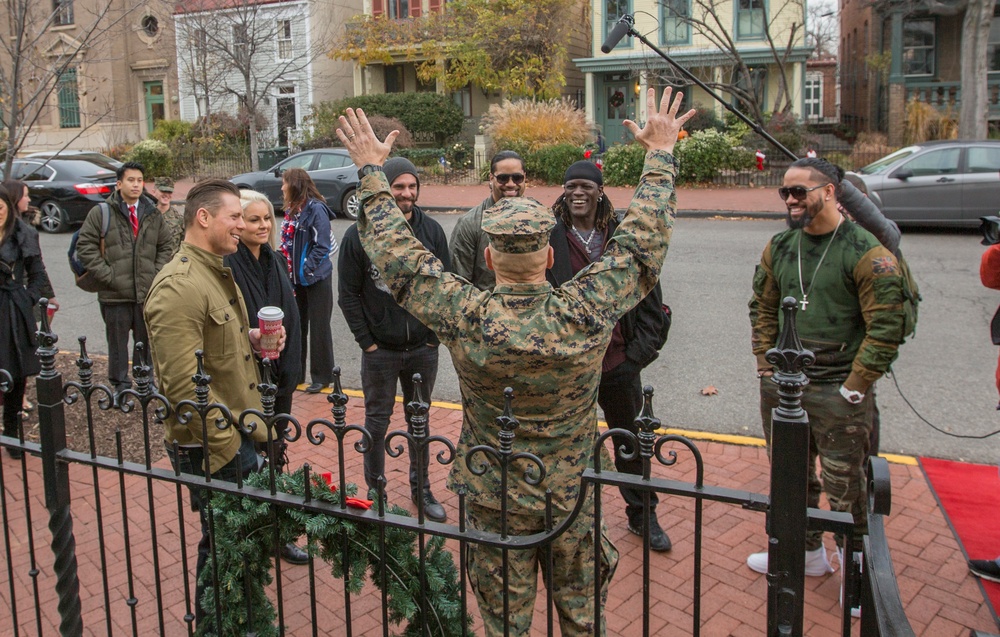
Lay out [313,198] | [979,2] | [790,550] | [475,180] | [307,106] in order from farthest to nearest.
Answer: [307,106], [475,180], [979,2], [313,198], [790,550]

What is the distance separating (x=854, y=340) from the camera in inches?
157

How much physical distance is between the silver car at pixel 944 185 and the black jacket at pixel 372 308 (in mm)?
11466

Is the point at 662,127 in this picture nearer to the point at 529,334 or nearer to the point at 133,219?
the point at 529,334

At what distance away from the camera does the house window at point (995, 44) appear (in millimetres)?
26516

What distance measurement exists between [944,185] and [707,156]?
292 inches

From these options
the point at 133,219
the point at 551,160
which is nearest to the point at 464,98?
the point at 551,160

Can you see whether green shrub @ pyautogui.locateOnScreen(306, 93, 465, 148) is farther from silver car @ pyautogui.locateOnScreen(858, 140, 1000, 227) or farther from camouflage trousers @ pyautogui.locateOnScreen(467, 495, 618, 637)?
camouflage trousers @ pyautogui.locateOnScreen(467, 495, 618, 637)

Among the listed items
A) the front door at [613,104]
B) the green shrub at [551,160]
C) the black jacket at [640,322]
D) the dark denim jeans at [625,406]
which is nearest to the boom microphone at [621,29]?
the black jacket at [640,322]

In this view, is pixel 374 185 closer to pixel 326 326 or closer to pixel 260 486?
pixel 260 486

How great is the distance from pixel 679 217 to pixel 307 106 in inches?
818

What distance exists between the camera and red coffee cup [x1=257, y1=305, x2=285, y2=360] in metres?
3.90

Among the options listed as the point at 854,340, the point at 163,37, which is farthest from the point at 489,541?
the point at 163,37

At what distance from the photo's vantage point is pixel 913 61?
27609 millimetres

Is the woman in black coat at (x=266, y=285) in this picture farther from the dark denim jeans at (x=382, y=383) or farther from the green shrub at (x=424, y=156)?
the green shrub at (x=424, y=156)
